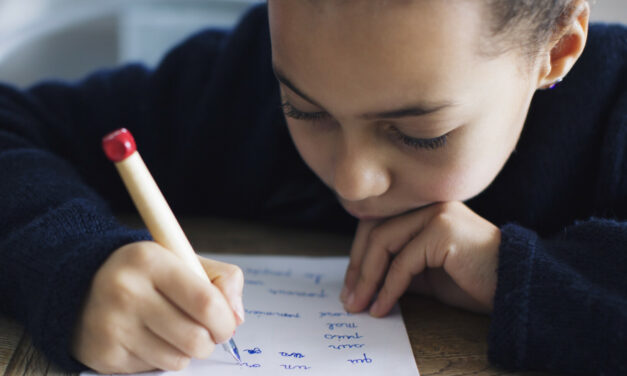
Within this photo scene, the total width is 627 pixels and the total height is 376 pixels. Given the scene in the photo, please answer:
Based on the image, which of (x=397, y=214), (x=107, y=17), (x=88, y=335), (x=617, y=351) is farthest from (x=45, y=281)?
(x=107, y=17)

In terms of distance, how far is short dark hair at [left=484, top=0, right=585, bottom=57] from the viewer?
0.45 meters

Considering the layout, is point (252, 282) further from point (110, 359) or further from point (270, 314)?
point (110, 359)

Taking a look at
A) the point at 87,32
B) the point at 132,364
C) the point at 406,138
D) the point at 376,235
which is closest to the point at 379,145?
the point at 406,138

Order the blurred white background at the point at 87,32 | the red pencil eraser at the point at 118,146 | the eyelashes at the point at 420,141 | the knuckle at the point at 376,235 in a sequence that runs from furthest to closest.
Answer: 1. the blurred white background at the point at 87,32
2. the knuckle at the point at 376,235
3. the eyelashes at the point at 420,141
4. the red pencil eraser at the point at 118,146

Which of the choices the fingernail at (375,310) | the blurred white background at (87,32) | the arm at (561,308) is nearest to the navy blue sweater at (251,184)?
the arm at (561,308)

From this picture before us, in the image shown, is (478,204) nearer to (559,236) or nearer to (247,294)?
(559,236)

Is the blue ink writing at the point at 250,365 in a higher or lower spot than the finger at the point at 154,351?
lower

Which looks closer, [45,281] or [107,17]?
[45,281]

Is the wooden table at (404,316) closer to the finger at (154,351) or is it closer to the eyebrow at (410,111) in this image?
the finger at (154,351)

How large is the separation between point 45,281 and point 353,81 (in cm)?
26

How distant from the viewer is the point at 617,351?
458mm

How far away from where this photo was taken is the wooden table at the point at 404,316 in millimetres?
470

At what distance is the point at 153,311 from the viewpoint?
43cm

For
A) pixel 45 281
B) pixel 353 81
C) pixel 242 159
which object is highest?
pixel 353 81
